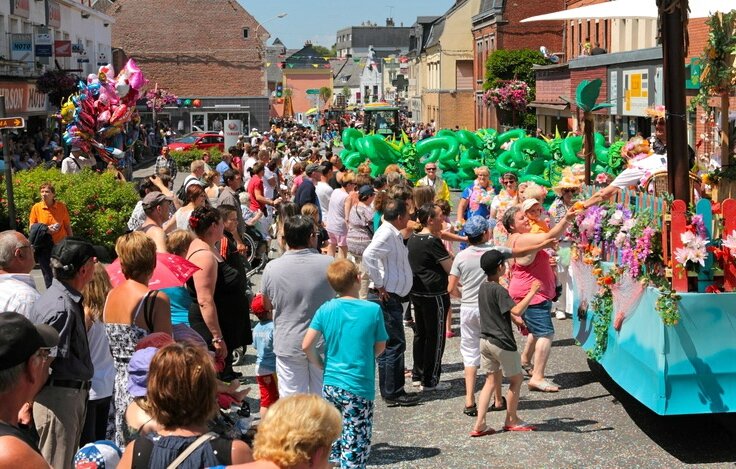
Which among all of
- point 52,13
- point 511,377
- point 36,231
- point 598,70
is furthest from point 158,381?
point 52,13

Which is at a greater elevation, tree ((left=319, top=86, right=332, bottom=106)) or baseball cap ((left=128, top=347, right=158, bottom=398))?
tree ((left=319, top=86, right=332, bottom=106))

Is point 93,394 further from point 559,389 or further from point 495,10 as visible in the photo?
point 495,10

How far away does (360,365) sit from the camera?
640 cm

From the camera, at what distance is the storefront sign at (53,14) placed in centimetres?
4384

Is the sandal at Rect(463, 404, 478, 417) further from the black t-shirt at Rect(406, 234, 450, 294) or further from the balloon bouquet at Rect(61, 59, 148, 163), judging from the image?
the balloon bouquet at Rect(61, 59, 148, 163)

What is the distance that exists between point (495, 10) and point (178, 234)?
53096mm

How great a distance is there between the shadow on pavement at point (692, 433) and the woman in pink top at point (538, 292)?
824mm

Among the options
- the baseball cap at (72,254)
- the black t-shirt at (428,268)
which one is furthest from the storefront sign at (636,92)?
the baseball cap at (72,254)

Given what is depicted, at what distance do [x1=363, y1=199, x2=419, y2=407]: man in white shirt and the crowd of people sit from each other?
12 mm

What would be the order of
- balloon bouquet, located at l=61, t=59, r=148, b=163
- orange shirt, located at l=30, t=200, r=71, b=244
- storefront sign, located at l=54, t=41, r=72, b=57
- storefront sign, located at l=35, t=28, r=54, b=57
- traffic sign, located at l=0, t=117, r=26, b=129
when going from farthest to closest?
storefront sign, located at l=54, t=41, r=72, b=57 → storefront sign, located at l=35, t=28, r=54, b=57 → balloon bouquet, located at l=61, t=59, r=148, b=163 → orange shirt, located at l=30, t=200, r=71, b=244 → traffic sign, located at l=0, t=117, r=26, b=129

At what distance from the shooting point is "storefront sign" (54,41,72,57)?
42.5m

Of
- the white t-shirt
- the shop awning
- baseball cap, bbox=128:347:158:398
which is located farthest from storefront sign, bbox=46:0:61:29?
baseball cap, bbox=128:347:158:398

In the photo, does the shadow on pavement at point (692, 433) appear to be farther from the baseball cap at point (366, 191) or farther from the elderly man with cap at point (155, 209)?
the baseball cap at point (366, 191)

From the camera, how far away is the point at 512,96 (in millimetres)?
48625
